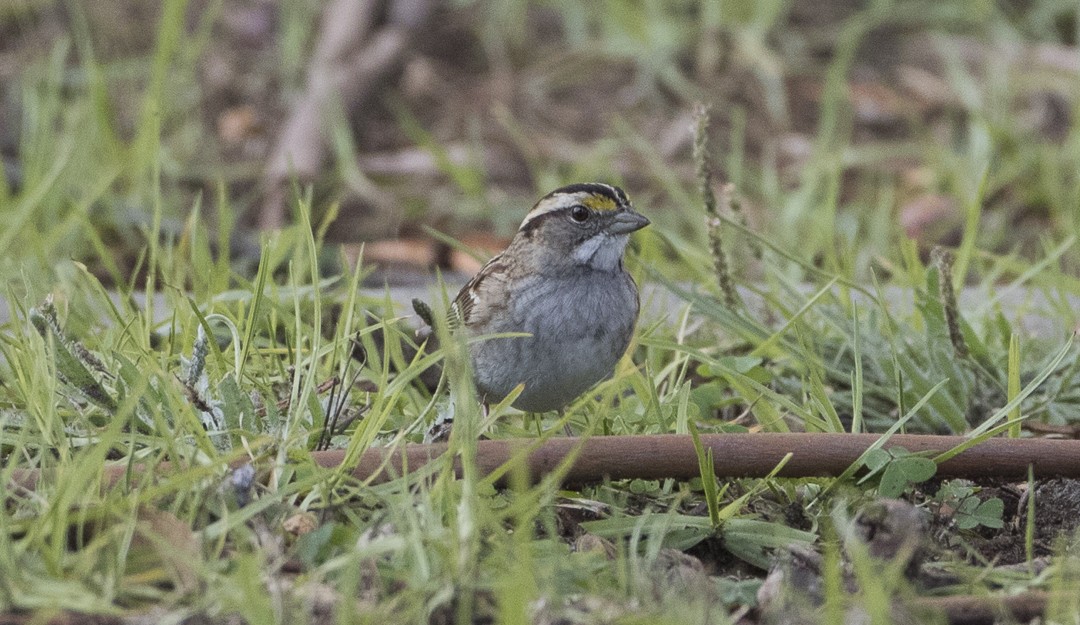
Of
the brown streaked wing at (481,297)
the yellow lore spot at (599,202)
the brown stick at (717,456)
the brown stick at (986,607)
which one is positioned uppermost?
the yellow lore spot at (599,202)

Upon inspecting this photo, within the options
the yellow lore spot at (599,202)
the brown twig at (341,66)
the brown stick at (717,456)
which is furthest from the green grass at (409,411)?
the brown twig at (341,66)

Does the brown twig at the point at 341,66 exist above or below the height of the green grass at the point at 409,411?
above

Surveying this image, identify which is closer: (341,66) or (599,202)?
(599,202)

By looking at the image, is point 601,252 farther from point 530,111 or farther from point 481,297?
point 530,111

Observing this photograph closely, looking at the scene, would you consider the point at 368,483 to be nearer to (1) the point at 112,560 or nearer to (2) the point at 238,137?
(1) the point at 112,560

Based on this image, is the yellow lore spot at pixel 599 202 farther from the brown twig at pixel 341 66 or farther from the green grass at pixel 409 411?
the brown twig at pixel 341 66

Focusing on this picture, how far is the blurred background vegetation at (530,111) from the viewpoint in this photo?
667cm

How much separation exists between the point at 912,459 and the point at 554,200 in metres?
1.38

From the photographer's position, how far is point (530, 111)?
26.5 feet

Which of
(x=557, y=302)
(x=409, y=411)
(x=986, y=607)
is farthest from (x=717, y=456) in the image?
(x=409, y=411)

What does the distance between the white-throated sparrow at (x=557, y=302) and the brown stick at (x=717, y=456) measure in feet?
1.89

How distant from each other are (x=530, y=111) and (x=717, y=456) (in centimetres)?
511

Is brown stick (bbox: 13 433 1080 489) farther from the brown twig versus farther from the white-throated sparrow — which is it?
the brown twig

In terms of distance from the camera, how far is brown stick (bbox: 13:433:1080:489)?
308 cm
